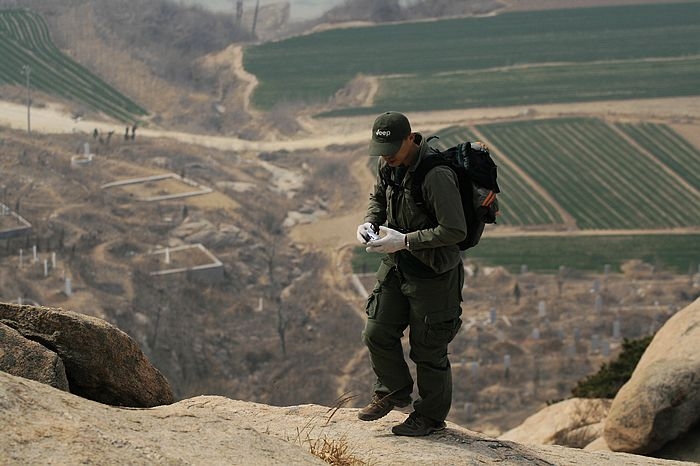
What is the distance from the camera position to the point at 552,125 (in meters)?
88.2

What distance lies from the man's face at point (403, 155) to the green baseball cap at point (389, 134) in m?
0.02

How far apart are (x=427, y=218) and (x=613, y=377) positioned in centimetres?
1080

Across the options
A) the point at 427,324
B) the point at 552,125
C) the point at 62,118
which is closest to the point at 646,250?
the point at 552,125

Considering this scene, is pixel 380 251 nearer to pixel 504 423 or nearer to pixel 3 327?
pixel 3 327

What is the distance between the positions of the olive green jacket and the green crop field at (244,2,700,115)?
Result: 282 ft

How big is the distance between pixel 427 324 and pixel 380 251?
1.70 feet

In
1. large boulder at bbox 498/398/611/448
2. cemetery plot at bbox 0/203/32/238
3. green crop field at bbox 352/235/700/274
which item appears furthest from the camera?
green crop field at bbox 352/235/700/274

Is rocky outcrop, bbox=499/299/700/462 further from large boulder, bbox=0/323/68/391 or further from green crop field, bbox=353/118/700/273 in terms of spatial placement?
green crop field, bbox=353/118/700/273

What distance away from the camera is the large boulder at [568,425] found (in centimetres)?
1389

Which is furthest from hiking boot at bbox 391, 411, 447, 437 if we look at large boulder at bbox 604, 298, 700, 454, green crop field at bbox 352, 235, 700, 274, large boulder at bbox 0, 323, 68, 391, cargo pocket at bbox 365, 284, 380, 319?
green crop field at bbox 352, 235, 700, 274

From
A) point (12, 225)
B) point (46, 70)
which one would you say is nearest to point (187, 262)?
point (12, 225)

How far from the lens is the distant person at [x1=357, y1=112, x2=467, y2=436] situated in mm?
7879

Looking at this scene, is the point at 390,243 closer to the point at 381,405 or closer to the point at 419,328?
the point at 419,328

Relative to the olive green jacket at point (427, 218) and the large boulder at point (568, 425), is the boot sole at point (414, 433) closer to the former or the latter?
the olive green jacket at point (427, 218)
